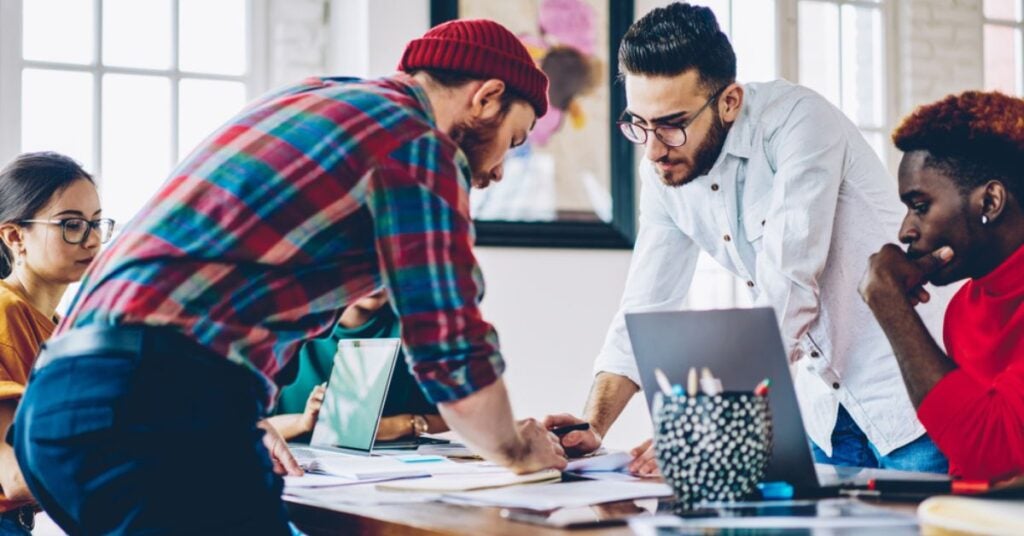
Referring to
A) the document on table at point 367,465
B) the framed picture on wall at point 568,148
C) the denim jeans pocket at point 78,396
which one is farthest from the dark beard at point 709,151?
the framed picture on wall at point 568,148

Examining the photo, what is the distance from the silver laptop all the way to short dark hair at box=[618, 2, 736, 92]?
0.90 m

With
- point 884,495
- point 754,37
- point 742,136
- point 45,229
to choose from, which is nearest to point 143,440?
point 884,495

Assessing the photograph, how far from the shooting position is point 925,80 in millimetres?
5539

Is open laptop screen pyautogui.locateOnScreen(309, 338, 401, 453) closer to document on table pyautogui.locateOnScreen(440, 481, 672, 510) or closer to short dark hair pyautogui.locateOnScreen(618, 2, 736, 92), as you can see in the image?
A: document on table pyautogui.locateOnScreen(440, 481, 672, 510)

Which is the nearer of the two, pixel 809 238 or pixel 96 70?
pixel 809 238

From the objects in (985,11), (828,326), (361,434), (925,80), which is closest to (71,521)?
(361,434)

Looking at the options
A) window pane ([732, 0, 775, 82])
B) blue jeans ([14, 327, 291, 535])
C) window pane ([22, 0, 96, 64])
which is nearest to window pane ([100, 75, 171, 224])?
window pane ([22, 0, 96, 64])

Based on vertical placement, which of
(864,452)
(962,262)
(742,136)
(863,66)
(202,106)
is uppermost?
(863,66)

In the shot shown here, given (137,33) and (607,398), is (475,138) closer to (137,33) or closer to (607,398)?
(607,398)

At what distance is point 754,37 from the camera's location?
17.3 feet

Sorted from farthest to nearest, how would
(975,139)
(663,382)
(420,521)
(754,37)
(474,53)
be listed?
(754,37) → (975,139) → (474,53) → (663,382) → (420,521)

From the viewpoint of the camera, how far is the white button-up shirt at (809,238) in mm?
2143

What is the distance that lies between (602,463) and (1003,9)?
4850 mm

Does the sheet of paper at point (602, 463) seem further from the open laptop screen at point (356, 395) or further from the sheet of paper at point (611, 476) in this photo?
the open laptop screen at point (356, 395)
